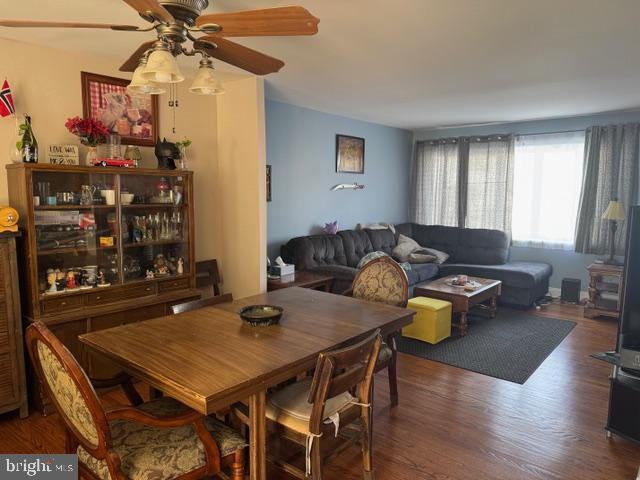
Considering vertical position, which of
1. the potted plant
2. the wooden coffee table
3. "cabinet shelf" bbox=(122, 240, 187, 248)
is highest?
the potted plant

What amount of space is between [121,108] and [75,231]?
1.04 metres

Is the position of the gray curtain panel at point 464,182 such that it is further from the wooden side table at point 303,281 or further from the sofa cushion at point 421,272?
the wooden side table at point 303,281

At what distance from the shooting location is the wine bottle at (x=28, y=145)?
2725mm

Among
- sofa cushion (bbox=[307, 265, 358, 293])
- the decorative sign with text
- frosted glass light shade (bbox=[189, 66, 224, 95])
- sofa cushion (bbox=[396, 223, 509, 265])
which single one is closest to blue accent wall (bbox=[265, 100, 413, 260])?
sofa cushion (bbox=[396, 223, 509, 265])

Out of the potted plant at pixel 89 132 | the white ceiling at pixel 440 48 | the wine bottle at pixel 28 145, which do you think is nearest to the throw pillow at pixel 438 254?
the white ceiling at pixel 440 48

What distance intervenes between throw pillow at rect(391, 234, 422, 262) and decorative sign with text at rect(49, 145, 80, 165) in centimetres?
421

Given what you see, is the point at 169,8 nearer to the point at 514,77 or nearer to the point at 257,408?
the point at 257,408

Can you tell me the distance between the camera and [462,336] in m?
4.37

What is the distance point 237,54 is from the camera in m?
2.09

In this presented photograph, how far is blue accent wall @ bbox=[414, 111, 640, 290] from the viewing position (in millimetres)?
5492

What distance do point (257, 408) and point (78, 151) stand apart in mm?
2412

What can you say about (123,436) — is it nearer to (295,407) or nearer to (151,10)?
(295,407)

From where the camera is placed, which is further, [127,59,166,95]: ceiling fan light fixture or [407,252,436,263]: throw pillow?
[407,252,436,263]: throw pillow

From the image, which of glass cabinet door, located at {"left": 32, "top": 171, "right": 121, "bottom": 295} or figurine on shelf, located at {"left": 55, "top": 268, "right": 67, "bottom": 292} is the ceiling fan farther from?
figurine on shelf, located at {"left": 55, "top": 268, "right": 67, "bottom": 292}
